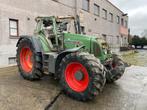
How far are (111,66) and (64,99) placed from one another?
2145 millimetres

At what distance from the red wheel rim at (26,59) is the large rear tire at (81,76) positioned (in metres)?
2.07

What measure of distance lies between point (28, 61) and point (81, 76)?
281 cm

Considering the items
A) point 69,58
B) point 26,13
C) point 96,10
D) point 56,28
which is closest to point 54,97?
point 69,58

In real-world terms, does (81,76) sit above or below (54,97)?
above

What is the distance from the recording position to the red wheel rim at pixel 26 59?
24.4 feet

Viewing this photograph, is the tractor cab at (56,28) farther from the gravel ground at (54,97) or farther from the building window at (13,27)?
the building window at (13,27)

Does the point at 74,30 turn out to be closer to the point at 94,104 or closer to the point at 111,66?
the point at 111,66

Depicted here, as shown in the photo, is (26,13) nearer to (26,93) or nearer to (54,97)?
(26,93)

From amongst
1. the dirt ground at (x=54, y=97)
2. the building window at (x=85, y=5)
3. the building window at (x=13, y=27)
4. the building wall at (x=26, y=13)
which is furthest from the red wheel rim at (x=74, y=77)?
the building window at (x=85, y=5)

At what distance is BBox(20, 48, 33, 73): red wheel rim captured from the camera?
7445mm

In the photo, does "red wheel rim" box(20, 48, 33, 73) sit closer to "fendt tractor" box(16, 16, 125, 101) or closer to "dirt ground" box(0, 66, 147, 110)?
"fendt tractor" box(16, 16, 125, 101)

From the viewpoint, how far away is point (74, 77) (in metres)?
5.70

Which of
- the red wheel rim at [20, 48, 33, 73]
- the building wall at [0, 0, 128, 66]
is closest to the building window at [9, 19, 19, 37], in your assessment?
the building wall at [0, 0, 128, 66]

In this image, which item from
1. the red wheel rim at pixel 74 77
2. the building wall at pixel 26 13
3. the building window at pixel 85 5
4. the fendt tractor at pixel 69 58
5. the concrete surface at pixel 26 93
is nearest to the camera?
the concrete surface at pixel 26 93
